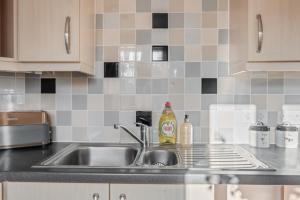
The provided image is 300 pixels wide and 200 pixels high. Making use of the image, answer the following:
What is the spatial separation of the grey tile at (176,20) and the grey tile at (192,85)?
13.4 inches

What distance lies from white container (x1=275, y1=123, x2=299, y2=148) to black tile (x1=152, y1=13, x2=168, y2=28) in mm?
927

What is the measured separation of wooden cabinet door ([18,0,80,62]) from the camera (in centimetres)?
150

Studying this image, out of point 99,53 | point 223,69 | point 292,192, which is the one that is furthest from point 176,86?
point 292,192

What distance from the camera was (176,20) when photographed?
72.8 inches

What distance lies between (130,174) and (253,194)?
494 mm

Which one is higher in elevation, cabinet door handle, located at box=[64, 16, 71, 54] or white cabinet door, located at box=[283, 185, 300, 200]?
cabinet door handle, located at box=[64, 16, 71, 54]

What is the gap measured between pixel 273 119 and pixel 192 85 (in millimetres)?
535

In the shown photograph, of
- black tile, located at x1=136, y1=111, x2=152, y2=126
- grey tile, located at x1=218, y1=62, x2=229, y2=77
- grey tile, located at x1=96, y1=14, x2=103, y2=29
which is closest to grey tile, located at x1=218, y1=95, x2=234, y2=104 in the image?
grey tile, located at x1=218, y1=62, x2=229, y2=77

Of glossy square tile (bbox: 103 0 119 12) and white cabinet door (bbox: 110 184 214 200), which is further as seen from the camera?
glossy square tile (bbox: 103 0 119 12)

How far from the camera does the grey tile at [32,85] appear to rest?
1875 millimetres

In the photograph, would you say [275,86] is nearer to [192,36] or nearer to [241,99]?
[241,99]

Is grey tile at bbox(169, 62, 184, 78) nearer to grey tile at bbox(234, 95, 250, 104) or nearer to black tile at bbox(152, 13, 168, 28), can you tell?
black tile at bbox(152, 13, 168, 28)

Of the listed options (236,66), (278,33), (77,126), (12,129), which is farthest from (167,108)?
(12,129)

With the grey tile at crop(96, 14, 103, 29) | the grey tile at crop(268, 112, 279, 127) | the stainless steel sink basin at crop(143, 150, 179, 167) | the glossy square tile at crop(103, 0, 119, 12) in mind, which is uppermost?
the glossy square tile at crop(103, 0, 119, 12)
